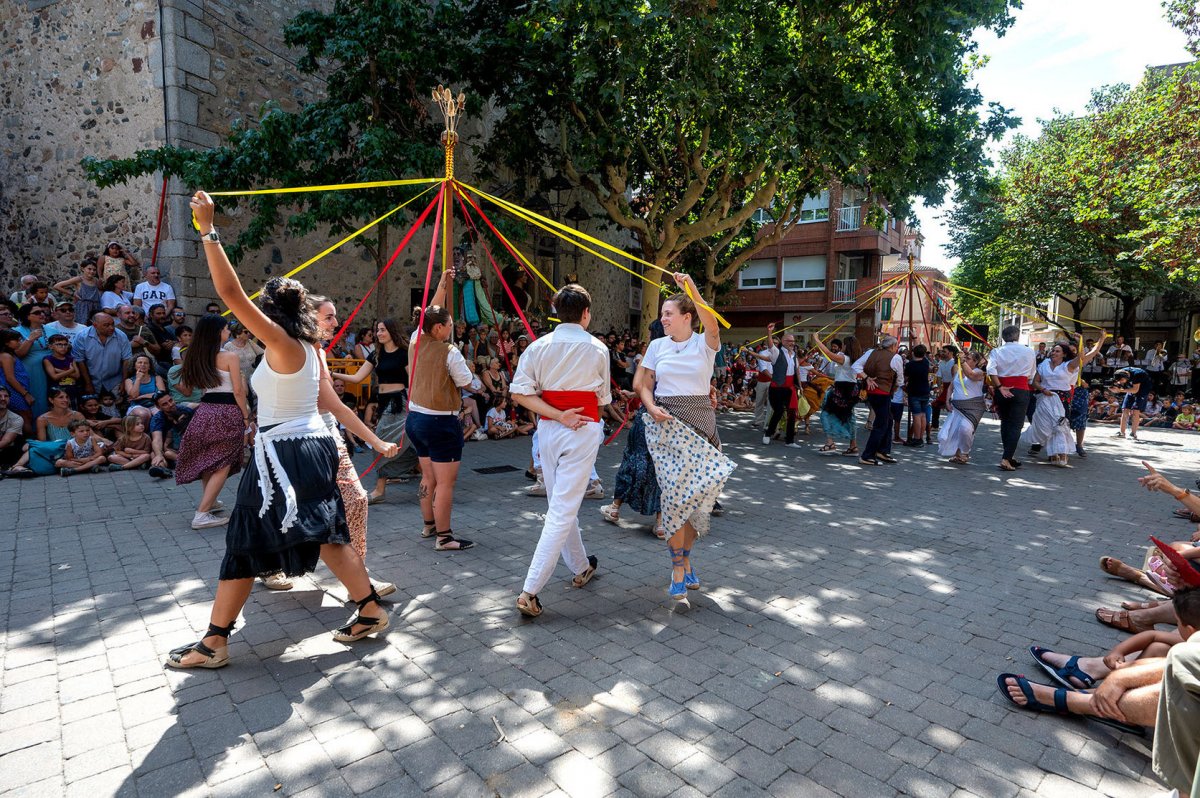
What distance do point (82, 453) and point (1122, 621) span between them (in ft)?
32.9

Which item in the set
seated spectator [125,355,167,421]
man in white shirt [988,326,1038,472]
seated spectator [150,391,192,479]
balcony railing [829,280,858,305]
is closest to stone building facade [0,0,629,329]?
seated spectator [125,355,167,421]

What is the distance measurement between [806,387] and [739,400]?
480 cm

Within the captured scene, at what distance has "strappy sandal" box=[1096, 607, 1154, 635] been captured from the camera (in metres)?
3.88

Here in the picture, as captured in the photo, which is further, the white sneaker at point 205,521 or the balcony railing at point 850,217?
the balcony railing at point 850,217

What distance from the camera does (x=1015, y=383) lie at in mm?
9289

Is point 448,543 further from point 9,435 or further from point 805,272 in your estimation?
point 805,272

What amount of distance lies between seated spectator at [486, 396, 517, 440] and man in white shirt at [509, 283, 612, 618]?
7.30 metres

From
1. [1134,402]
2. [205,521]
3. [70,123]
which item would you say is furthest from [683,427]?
[1134,402]

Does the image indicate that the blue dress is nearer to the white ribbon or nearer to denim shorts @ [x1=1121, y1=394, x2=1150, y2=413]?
the white ribbon

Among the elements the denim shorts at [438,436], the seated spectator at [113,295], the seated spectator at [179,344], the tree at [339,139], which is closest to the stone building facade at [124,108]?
the seated spectator at [113,295]

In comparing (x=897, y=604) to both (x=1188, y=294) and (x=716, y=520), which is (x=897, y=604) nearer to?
(x=716, y=520)

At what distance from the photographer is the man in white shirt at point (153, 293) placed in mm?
10425

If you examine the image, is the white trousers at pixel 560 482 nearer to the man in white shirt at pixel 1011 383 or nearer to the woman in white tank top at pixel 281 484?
the woman in white tank top at pixel 281 484

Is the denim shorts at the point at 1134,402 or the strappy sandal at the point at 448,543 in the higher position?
the denim shorts at the point at 1134,402
